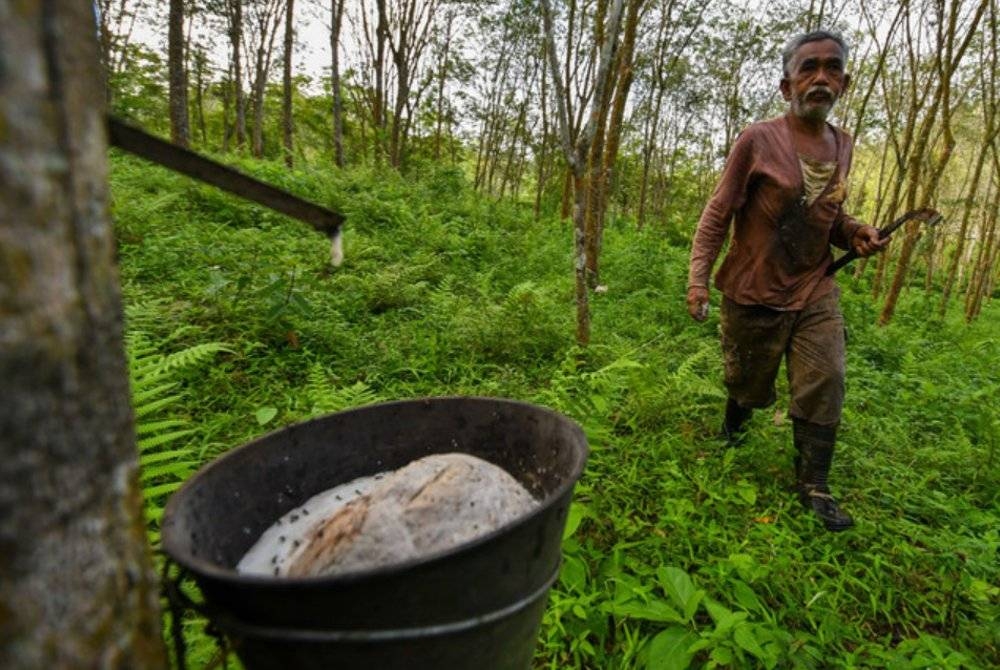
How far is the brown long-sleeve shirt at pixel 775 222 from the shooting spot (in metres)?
2.52

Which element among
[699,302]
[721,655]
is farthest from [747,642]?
[699,302]

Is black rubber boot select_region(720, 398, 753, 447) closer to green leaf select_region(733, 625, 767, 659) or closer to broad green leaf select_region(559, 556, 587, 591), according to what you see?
broad green leaf select_region(559, 556, 587, 591)

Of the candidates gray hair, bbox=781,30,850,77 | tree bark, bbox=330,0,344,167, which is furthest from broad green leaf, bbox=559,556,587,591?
tree bark, bbox=330,0,344,167

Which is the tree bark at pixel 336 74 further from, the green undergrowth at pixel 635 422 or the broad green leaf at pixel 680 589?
the broad green leaf at pixel 680 589

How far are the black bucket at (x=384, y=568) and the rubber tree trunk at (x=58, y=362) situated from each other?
25cm

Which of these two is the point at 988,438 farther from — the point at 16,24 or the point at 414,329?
the point at 16,24

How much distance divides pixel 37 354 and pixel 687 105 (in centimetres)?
2338

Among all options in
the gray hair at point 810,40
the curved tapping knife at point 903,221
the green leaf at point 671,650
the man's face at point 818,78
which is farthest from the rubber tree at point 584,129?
the green leaf at point 671,650

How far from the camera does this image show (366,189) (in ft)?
29.6

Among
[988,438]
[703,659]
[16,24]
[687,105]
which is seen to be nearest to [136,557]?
[16,24]

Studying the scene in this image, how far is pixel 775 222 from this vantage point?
2570 millimetres

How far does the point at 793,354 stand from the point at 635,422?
96 centimetres

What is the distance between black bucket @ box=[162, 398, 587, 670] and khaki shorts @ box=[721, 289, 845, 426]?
1.72 m

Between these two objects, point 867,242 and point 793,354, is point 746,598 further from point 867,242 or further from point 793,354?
point 867,242
